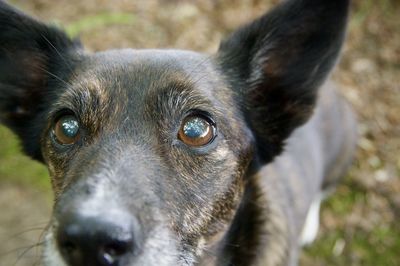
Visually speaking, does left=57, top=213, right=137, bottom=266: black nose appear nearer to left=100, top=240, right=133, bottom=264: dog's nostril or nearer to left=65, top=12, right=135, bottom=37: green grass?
left=100, top=240, right=133, bottom=264: dog's nostril

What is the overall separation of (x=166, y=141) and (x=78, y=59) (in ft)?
2.56

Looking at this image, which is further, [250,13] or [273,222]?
[250,13]

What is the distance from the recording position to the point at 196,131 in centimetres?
255

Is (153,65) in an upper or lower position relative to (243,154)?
upper

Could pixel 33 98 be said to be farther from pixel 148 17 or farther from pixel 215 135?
pixel 148 17

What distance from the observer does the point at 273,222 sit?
132 inches

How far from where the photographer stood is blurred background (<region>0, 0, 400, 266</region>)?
15.4ft

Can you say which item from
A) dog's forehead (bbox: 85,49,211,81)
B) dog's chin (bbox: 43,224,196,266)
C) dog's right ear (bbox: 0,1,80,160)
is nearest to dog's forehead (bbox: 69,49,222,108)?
dog's forehead (bbox: 85,49,211,81)

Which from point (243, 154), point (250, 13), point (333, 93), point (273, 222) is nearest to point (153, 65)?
point (243, 154)

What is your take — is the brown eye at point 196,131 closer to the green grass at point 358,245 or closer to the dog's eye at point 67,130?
the dog's eye at point 67,130

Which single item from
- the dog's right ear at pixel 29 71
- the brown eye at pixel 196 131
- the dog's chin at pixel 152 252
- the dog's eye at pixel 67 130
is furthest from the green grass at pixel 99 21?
the dog's chin at pixel 152 252

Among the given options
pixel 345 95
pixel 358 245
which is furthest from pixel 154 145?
pixel 345 95

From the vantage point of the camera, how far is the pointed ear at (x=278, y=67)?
289 cm

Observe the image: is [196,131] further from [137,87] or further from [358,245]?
[358,245]
